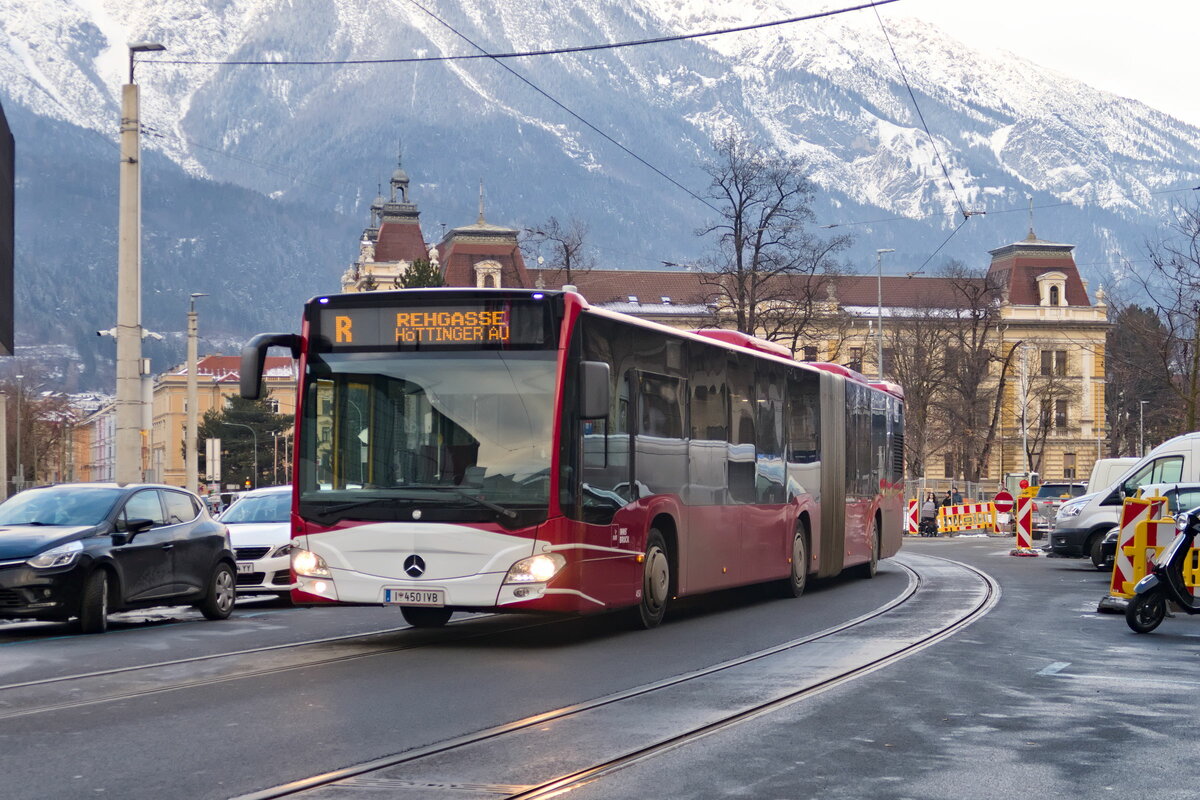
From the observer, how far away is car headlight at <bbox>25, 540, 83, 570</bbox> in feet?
51.7

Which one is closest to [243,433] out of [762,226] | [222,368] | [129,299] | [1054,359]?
[222,368]

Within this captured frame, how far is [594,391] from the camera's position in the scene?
13883 millimetres

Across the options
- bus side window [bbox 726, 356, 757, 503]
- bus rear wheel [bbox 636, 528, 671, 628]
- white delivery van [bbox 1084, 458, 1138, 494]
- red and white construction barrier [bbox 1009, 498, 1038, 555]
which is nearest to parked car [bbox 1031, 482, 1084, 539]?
white delivery van [bbox 1084, 458, 1138, 494]

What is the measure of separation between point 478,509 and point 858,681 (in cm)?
358

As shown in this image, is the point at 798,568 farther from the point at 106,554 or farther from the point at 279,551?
the point at 106,554

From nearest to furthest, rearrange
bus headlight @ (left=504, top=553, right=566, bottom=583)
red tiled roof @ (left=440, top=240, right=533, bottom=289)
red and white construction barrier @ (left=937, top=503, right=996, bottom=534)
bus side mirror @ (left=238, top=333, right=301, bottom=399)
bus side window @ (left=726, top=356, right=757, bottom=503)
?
bus side mirror @ (left=238, top=333, right=301, bottom=399) → bus headlight @ (left=504, top=553, right=566, bottom=583) → bus side window @ (left=726, top=356, right=757, bottom=503) → red and white construction barrier @ (left=937, top=503, right=996, bottom=534) → red tiled roof @ (left=440, top=240, right=533, bottom=289)

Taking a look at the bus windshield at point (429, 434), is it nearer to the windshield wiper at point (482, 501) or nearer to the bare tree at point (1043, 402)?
the windshield wiper at point (482, 501)

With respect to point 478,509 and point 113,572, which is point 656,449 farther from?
point 113,572

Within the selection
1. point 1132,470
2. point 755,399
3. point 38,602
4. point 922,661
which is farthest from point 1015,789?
point 1132,470

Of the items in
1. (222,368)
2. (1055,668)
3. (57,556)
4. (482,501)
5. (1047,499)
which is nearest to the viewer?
(1055,668)

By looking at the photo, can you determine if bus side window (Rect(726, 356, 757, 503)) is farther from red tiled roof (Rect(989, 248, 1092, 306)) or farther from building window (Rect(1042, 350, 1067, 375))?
red tiled roof (Rect(989, 248, 1092, 306))

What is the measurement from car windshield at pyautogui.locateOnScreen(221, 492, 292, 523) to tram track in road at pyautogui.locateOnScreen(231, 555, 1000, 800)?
929 cm

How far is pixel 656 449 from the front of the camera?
16.0 m

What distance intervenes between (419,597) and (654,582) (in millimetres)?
3051
